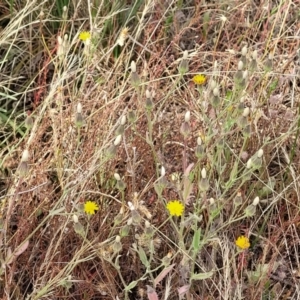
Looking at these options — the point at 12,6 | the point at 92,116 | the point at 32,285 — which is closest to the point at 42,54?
the point at 12,6

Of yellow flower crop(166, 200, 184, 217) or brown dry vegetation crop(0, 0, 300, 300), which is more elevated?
yellow flower crop(166, 200, 184, 217)

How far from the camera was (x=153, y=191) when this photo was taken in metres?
1.42

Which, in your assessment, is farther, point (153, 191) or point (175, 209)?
point (153, 191)

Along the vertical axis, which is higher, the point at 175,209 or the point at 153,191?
the point at 175,209

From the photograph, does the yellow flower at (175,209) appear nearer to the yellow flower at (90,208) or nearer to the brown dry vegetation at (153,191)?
the brown dry vegetation at (153,191)

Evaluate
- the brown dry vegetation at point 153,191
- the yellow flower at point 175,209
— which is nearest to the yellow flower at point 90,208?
the brown dry vegetation at point 153,191

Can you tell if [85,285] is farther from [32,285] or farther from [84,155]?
[84,155]

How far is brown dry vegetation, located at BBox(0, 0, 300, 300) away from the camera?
4.01ft

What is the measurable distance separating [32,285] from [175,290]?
288 millimetres

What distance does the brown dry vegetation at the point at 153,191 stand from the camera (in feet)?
4.01

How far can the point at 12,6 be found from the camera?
180cm

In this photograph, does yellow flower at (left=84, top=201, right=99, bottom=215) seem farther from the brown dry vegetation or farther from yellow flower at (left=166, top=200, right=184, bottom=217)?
yellow flower at (left=166, top=200, right=184, bottom=217)

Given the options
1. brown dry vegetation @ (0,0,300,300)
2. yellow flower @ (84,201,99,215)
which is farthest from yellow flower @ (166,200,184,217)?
yellow flower @ (84,201,99,215)

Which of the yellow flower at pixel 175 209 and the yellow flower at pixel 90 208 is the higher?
the yellow flower at pixel 175 209
